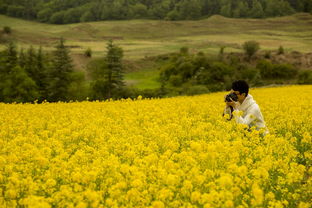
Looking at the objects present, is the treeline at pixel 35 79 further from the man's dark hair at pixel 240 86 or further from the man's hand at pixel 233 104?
the man's dark hair at pixel 240 86

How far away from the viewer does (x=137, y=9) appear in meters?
147

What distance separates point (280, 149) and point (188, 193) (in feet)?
10.1

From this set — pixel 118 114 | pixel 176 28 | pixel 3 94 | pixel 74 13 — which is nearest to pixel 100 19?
pixel 74 13

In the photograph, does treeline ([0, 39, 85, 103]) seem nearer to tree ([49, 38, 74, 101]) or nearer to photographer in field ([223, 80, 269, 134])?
tree ([49, 38, 74, 101])

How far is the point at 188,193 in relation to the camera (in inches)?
219

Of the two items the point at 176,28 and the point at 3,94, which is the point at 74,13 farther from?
the point at 3,94

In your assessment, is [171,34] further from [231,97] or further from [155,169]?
[155,169]

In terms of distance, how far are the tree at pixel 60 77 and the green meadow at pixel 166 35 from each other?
2881cm

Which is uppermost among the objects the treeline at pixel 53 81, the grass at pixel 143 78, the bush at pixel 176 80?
Answer: the treeline at pixel 53 81

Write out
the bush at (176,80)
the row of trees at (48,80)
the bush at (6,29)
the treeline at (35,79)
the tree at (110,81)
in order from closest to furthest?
the treeline at (35,79)
the row of trees at (48,80)
the tree at (110,81)
the bush at (176,80)
the bush at (6,29)

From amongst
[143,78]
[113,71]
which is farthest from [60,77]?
[143,78]

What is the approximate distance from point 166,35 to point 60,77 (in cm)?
7763

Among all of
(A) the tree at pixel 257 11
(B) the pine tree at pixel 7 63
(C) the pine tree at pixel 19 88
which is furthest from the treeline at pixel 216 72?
(A) the tree at pixel 257 11

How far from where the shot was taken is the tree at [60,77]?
4650cm
